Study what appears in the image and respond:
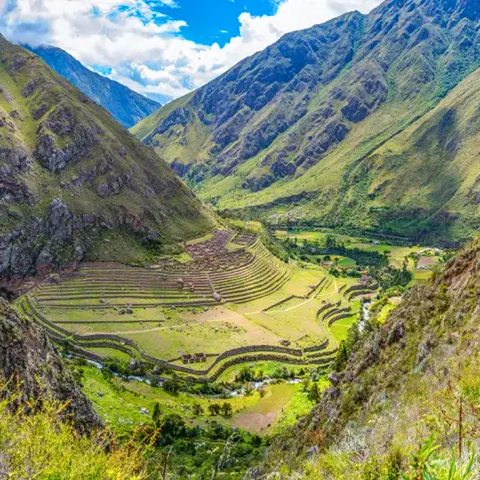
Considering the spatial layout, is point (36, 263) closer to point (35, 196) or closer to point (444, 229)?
point (35, 196)

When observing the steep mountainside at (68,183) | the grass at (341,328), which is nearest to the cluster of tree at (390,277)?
the grass at (341,328)

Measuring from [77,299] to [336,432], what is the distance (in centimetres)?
6568

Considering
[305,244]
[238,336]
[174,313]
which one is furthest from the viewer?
[305,244]

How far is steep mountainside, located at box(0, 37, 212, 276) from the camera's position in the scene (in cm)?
9750

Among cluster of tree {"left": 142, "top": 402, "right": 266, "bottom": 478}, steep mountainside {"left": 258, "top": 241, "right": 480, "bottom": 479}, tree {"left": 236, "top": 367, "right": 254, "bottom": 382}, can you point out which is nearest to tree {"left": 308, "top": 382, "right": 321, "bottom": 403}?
tree {"left": 236, "top": 367, "right": 254, "bottom": 382}

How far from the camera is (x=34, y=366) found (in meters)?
30.9

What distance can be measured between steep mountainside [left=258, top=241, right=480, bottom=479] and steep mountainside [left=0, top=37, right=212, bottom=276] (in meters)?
77.1

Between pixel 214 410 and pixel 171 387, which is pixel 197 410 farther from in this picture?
pixel 171 387

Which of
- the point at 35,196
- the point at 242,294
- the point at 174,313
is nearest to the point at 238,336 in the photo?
the point at 174,313

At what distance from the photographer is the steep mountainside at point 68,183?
3839 inches

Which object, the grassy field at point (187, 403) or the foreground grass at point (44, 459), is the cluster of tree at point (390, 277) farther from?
the foreground grass at point (44, 459)

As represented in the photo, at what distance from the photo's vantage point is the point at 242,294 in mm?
95125

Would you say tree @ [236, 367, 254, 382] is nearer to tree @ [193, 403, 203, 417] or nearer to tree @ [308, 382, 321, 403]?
tree @ [193, 403, 203, 417]

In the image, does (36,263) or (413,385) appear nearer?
(413,385)
